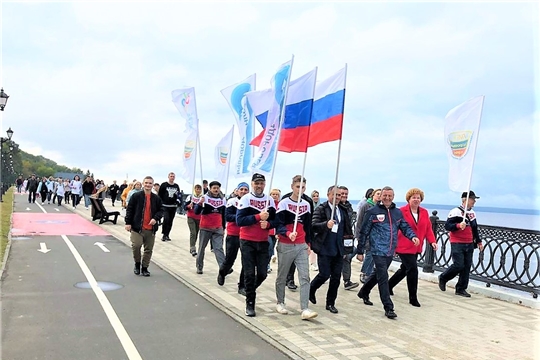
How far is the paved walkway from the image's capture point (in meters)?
5.54

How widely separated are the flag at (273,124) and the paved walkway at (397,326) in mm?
2123

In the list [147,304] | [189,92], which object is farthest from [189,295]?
[189,92]

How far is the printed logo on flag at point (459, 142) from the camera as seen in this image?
8.45 meters

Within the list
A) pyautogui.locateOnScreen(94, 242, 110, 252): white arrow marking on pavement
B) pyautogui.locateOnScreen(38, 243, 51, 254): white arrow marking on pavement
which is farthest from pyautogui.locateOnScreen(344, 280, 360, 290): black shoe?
pyautogui.locateOnScreen(38, 243, 51, 254): white arrow marking on pavement

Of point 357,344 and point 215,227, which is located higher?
point 215,227

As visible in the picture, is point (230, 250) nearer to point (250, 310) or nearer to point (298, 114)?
point (250, 310)

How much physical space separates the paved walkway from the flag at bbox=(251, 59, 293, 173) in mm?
2123

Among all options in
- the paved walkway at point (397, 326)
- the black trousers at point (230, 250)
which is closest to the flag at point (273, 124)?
the black trousers at point (230, 250)

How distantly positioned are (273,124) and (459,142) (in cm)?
356

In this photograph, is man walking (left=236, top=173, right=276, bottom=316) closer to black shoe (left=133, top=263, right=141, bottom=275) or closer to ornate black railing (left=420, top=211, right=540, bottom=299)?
black shoe (left=133, top=263, right=141, bottom=275)

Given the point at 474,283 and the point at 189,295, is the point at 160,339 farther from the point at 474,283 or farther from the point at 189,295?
the point at 474,283

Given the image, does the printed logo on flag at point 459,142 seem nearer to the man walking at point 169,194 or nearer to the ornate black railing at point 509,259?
the ornate black railing at point 509,259

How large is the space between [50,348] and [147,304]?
212 centimetres

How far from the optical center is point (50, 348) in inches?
207
